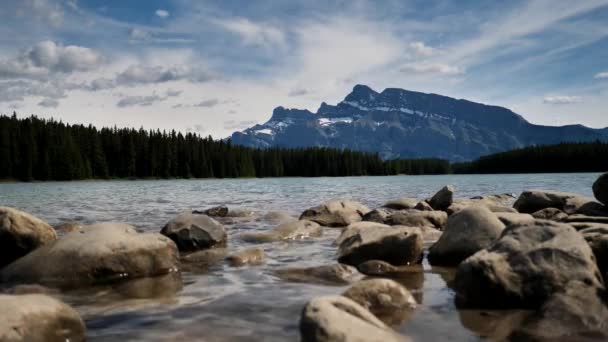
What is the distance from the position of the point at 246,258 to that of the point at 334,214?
7646 millimetres

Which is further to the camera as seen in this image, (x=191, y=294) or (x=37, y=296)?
(x=191, y=294)

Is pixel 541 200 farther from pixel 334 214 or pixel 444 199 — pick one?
pixel 334 214

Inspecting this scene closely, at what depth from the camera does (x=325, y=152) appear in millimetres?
155500

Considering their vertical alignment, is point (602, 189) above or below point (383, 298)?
above

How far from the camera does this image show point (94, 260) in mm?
8867

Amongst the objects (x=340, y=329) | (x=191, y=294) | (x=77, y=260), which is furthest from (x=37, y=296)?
(x=340, y=329)

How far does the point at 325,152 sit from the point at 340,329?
15084cm

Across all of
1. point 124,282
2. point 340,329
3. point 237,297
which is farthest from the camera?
point 124,282

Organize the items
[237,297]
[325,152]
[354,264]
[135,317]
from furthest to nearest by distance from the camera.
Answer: [325,152] < [354,264] < [237,297] < [135,317]

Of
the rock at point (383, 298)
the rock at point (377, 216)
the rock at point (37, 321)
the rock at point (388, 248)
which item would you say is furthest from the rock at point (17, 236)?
the rock at point (377, 216)

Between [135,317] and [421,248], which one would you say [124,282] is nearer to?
[135,317]

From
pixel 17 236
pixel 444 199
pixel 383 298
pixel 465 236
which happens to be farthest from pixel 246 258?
pixel 444 199

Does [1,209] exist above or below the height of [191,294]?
above

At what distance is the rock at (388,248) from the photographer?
1002 centimetres
